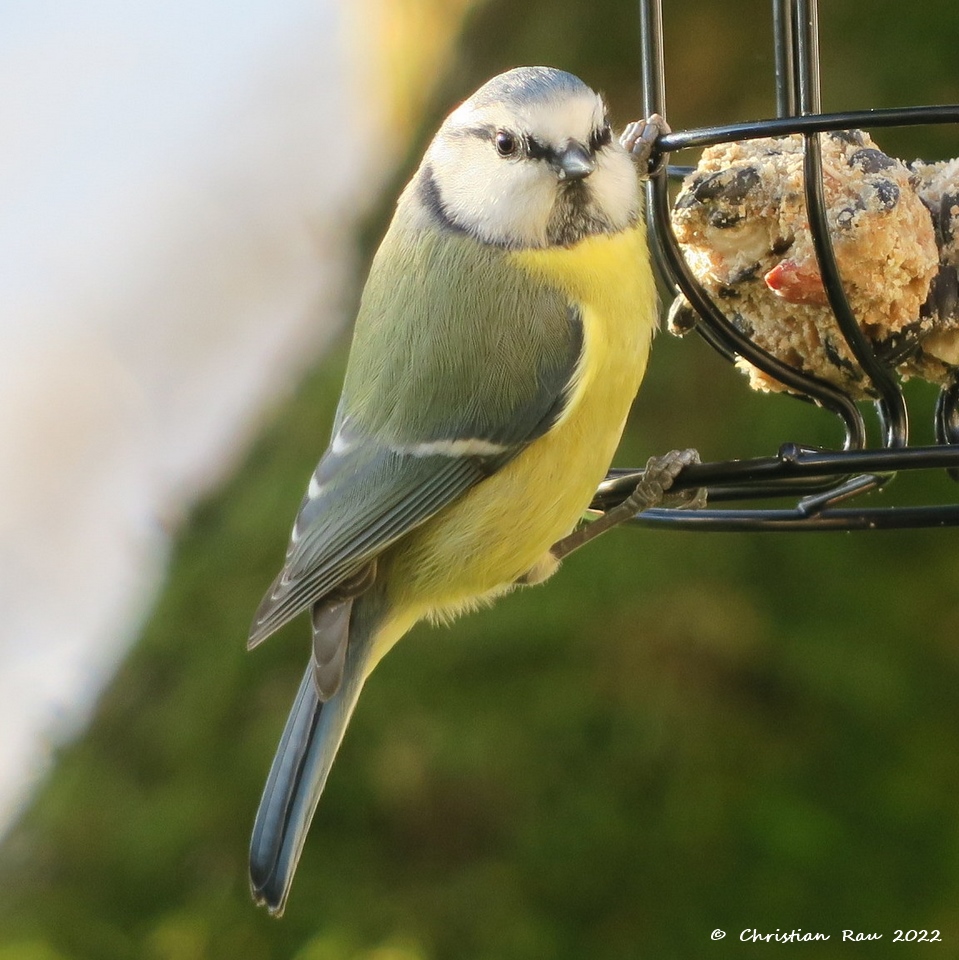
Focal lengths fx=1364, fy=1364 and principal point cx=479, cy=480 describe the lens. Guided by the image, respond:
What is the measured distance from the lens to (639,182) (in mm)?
1926

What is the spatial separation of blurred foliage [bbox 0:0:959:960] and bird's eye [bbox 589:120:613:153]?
1.11m

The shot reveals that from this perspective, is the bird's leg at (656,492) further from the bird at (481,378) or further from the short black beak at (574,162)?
the short black beak at (574,162)

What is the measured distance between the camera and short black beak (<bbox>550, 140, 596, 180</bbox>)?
1777 mm

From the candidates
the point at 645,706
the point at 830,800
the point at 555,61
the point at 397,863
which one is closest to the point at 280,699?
the point at 397,863

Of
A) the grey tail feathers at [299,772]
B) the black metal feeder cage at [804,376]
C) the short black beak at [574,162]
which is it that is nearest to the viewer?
the black metal feeder cage at [804,376]

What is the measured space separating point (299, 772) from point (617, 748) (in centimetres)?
90

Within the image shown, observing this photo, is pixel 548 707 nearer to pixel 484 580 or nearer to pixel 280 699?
pixel 280 699

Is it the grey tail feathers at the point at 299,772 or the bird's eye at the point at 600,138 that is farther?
the grey tail feathers at the point at 299,772

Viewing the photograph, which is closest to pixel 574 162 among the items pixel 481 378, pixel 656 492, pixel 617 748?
pixel 481 378

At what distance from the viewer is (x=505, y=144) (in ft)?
6.13

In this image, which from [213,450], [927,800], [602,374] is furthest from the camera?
[213,450]

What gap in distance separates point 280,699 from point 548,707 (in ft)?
1.86

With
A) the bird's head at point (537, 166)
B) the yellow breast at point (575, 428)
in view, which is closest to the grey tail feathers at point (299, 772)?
the yellow breast at point (575, 428)

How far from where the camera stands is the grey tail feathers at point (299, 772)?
201cm
